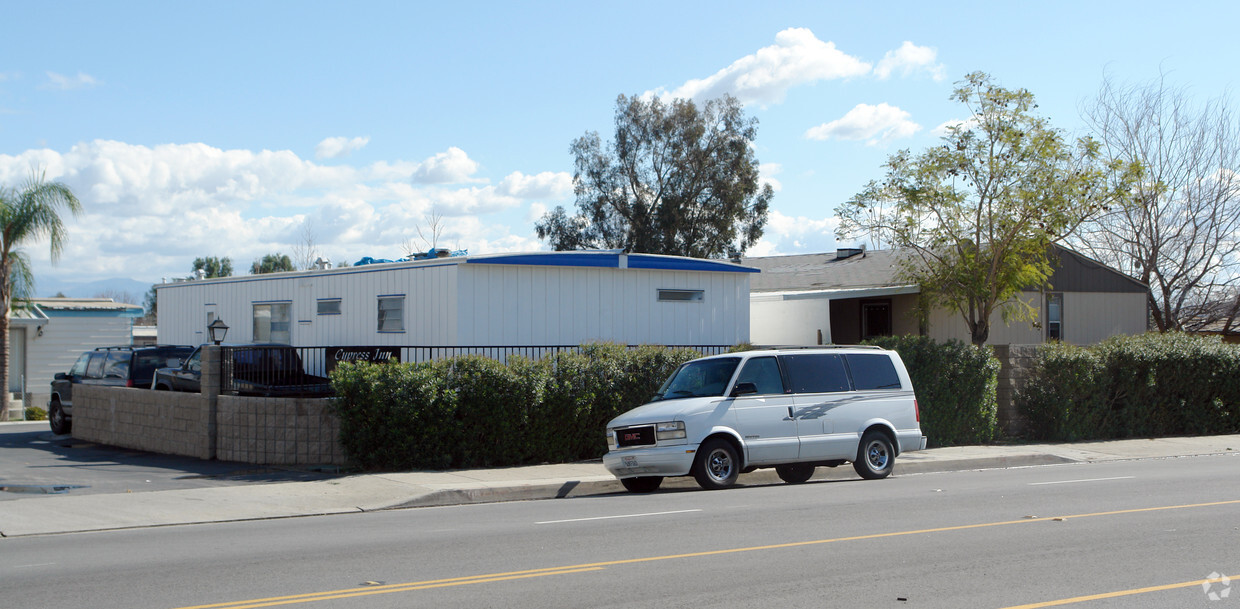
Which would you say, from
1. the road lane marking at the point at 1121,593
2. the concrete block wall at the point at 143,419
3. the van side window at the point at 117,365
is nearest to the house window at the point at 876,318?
the concrete block wall at the point at 143,419

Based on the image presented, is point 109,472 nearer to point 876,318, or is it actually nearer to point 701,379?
point 701,379

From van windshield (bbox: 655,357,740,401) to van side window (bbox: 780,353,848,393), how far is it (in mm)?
→ 838

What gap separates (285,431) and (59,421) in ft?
30.9

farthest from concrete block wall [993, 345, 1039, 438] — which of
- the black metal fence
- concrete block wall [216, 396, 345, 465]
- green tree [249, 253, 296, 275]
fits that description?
green tree [249, 253, 296, 275]

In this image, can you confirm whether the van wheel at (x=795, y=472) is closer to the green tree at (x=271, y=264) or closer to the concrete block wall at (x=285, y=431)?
the concrete block wall at (x=285, y=431)

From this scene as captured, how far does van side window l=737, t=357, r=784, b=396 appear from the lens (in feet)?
46.1

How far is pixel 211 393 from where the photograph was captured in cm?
1722

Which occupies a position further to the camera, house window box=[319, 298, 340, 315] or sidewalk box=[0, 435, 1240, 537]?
house window box=[319, 298, 340, 315]

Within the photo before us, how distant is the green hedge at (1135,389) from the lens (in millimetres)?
20781

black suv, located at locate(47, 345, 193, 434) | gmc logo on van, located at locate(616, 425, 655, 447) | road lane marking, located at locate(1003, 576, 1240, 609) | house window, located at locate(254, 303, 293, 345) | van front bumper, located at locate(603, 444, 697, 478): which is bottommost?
road lane marking, located at locate(1003, 576, 1240, 609)

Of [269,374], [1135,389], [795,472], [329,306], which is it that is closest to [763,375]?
[795,472]

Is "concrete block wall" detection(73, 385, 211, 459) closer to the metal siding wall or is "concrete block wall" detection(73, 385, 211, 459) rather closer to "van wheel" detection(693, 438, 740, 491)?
"van wheel" detection(693, 438, 740, 491)

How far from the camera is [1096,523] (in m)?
10.2

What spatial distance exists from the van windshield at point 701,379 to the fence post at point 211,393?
7.61 meters
